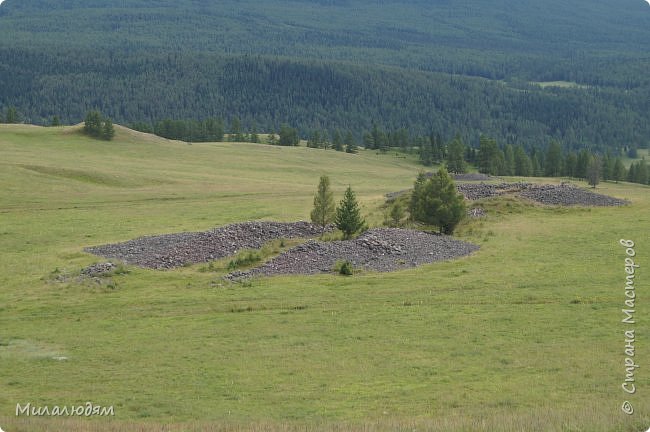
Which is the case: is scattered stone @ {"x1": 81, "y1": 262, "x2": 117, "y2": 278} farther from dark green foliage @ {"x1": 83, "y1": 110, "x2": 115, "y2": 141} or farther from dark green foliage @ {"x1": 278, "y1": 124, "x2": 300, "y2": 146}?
dark green foliage @ {"x1": 278, "y1": 124, "x2": 300, "y2": 146}

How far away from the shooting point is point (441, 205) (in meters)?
55.8

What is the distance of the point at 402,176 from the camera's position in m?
115

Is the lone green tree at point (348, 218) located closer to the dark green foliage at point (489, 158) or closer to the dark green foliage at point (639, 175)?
the dark green foliage at point (489, 158)

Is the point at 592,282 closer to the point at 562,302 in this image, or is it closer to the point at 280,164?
the point at 562,302

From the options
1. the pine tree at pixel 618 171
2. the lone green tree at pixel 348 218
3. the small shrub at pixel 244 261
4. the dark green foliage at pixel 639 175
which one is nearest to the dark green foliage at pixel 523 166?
the pine tree at pixel 618 171

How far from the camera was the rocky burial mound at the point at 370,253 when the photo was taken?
148 feet

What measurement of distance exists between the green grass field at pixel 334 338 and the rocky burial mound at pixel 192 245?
185 cm

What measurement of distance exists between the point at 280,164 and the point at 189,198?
3973 cm

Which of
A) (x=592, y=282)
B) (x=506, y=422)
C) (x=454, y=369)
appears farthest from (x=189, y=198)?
(x=506, y=422)

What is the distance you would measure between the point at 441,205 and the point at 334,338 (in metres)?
25.8

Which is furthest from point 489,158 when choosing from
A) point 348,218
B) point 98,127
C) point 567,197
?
point 348,218

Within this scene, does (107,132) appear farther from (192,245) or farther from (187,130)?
(192,245)

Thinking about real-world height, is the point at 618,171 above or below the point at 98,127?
below

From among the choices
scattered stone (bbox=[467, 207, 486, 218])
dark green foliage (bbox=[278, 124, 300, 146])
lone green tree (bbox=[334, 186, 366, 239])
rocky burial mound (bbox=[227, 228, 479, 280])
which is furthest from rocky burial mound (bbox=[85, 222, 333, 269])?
dark green foliage (bbox=[278, 124, 300, 146])
